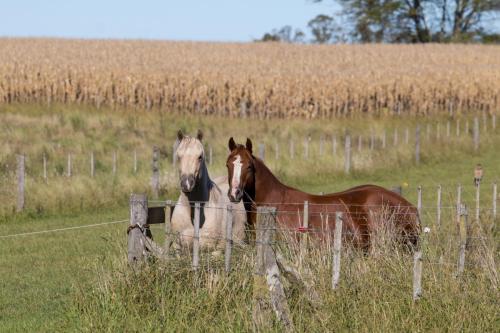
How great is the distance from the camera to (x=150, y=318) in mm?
10359

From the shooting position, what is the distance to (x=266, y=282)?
958 cm

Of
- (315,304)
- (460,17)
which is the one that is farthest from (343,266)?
(460,17)

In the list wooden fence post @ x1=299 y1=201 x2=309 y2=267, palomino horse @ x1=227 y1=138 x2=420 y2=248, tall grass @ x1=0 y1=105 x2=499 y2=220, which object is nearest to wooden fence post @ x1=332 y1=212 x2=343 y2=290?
wooden fence post @ x1=299 y1=201 x2=309 y2=267

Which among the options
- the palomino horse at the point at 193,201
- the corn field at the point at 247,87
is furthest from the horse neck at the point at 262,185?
the corn field at the point at 247,87

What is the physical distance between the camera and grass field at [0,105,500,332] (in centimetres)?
1002

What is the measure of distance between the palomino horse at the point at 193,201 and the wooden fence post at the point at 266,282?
2309 millimetres

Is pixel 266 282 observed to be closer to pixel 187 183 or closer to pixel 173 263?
pixel 173 263

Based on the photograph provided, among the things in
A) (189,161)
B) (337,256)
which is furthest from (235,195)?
(337,256)

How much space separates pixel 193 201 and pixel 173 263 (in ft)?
5.30

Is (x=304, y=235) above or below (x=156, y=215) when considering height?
below

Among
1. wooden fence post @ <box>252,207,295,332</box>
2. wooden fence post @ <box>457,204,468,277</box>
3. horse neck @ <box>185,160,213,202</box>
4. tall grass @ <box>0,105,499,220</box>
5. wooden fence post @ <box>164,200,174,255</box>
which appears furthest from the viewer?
tall grass @ <box>0,105,499,220</box>

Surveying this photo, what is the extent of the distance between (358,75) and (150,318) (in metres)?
41.5

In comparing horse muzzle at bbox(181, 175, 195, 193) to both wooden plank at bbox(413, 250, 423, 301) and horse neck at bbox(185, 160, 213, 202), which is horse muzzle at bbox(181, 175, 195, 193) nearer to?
horse neck at bbox(185, 160, 213, 202)

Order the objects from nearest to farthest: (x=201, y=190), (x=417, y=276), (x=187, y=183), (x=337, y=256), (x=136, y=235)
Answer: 1. (x=417, y=276)
2. (x=337, y=256)
3. (x=136, y=235)
4. (x=187, y=183)
5. (x=201, y=190)
